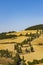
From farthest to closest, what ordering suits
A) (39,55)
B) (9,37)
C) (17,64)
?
1. (9,37)
2. (39,55)
3. (17,64)

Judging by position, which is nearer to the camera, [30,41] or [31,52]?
[31,52]

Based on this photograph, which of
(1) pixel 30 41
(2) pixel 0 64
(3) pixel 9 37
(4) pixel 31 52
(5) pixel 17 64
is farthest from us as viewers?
(3) pixel 9 37

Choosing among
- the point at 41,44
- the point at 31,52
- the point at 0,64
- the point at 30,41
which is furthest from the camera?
the point at 30,41

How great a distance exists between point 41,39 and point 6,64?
145 feet

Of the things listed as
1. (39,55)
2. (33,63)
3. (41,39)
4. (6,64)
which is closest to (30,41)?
(41,39)

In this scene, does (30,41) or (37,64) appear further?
(30,41)

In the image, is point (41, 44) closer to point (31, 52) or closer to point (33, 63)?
point (31, 52)

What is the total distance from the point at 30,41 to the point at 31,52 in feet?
67.6

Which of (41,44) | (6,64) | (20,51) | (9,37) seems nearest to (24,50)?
(20,51)

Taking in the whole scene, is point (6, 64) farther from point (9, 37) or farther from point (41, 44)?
point (9, 37)

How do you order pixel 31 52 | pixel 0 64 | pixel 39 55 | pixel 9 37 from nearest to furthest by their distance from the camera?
pixel 0 64
pixel 39 55
pixel 31 52
pixel 9 37

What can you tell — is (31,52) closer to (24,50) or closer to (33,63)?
(24,50)

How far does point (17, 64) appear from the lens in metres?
45.8

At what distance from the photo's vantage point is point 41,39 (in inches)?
3282
